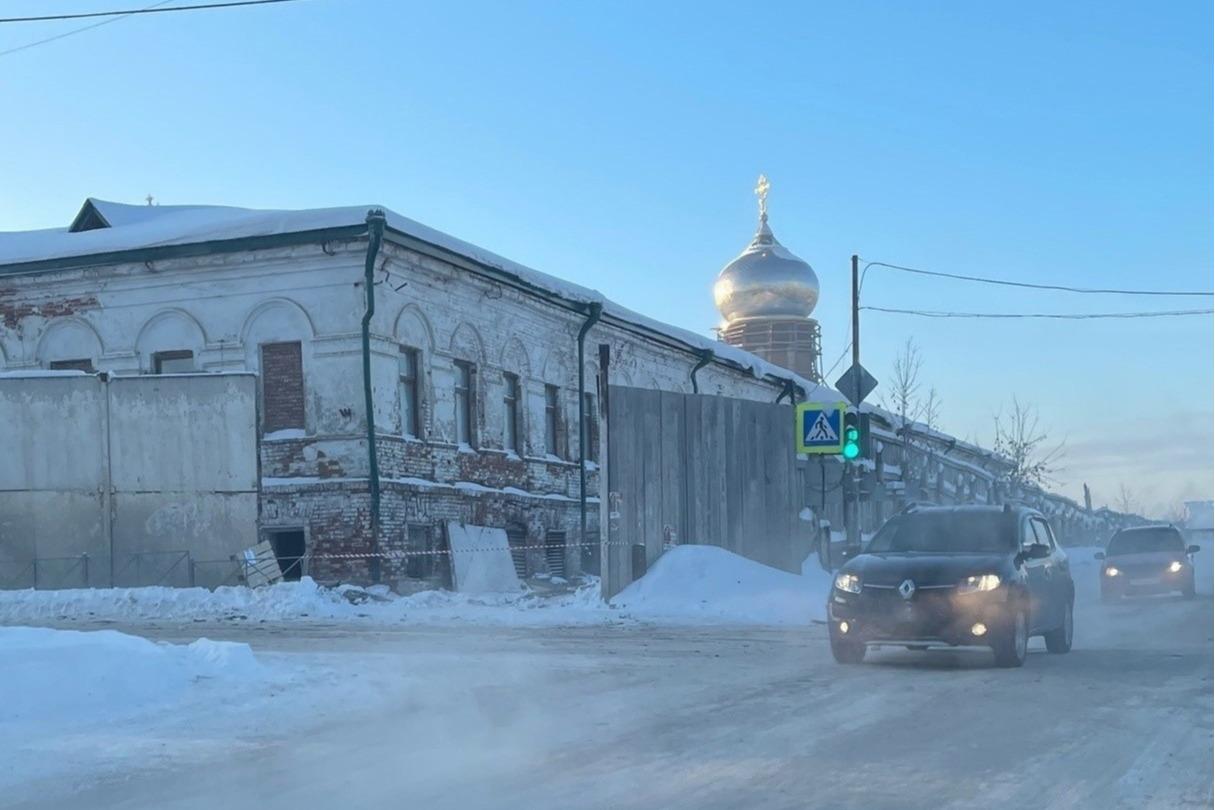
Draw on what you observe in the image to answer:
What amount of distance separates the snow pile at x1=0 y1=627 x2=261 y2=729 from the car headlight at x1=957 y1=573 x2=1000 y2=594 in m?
6.36

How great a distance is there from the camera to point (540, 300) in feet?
103

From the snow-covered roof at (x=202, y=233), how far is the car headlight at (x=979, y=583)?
14420 millimetres

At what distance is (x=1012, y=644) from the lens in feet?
43.9

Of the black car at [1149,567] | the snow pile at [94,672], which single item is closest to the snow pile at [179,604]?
the snow pile at [94,672]

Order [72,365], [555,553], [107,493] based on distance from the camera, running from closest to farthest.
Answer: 1. [107,493]
2. [72,365]
3. [555,553]

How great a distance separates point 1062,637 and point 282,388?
15184 mm

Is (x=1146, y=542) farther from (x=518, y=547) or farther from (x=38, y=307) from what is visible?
(x=38, y=307)

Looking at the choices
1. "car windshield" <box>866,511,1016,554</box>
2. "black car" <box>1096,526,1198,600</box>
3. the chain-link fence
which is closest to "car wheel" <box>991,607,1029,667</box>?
"car windshield" <box>866,511,1016,554</box>

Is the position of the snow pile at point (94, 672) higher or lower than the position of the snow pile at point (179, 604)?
higher

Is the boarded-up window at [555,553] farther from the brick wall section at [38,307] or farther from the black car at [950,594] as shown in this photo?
the black car at [950,594]

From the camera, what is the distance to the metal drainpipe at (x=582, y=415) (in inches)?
1298

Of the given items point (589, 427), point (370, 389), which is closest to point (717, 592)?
point (370, 389)

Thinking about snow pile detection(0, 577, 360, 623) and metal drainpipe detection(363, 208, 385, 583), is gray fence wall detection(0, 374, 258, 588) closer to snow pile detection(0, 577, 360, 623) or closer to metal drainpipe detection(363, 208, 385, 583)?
metal drainpipe detection(363, 208, 385, 583)

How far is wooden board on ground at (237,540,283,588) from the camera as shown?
2430 centimetres
